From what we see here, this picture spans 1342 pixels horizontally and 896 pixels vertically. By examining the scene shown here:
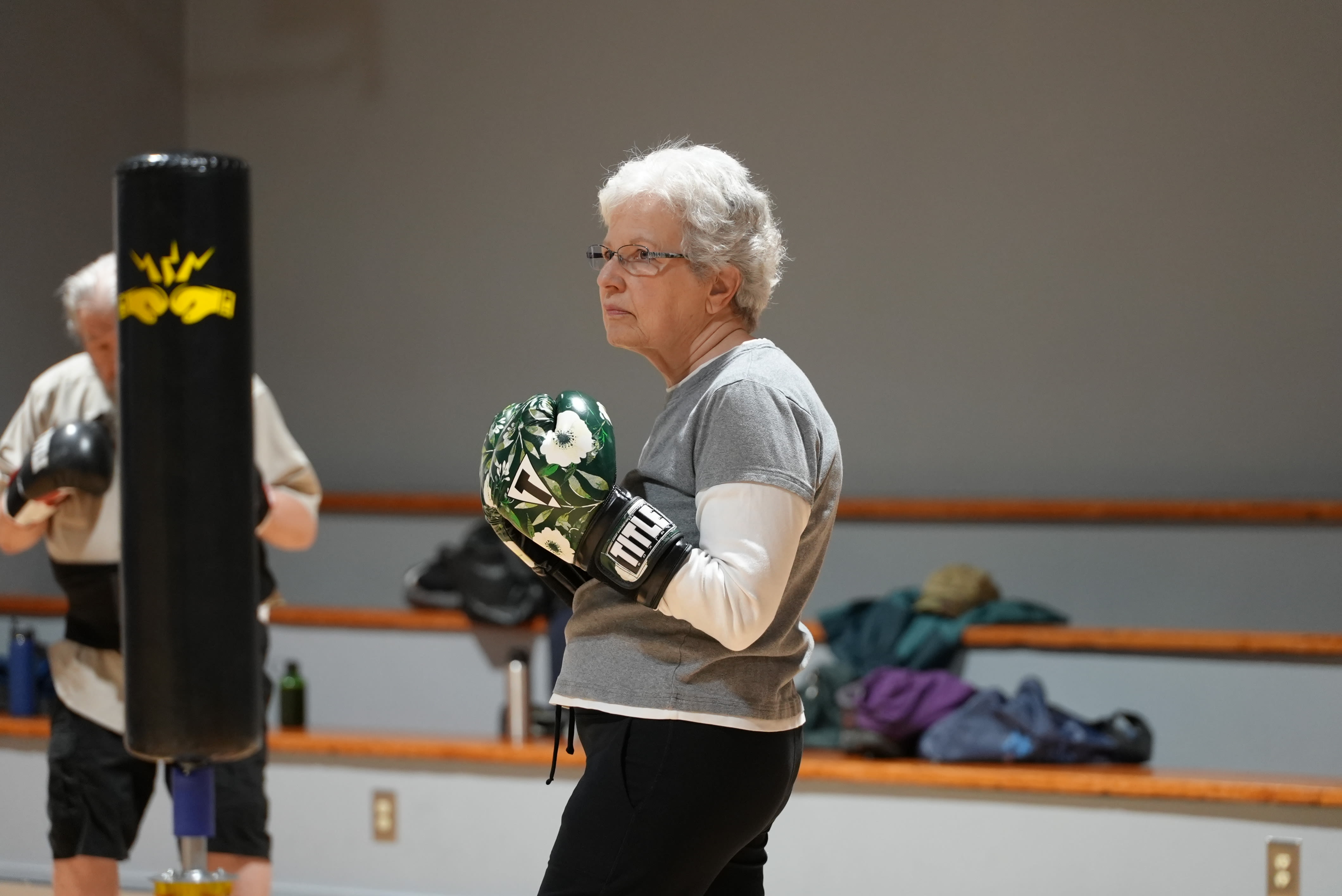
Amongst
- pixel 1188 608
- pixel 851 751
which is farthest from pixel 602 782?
pixel 1188 608

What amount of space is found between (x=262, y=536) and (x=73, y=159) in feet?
8.83

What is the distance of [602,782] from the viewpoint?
1528mm

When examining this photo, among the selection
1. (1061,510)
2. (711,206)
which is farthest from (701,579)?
(1061,510)

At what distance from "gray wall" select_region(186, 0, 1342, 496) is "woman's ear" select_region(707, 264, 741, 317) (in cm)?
286

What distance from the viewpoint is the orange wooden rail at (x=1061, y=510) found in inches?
154

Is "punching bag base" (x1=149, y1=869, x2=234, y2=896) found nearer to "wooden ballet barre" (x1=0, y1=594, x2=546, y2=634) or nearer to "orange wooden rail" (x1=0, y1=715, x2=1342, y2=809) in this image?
"orange wooden rail" (x1=0, y1=715, x2=1342, y2=809)

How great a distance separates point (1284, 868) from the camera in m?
3.10

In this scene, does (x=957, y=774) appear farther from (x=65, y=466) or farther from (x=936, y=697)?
(x=65, y=466)

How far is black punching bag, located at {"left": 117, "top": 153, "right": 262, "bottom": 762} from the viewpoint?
1.56m

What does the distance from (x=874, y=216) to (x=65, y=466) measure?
283 cm

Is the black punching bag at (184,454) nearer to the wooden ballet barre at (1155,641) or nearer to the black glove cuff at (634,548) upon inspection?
the black glove cuff at (634,548)

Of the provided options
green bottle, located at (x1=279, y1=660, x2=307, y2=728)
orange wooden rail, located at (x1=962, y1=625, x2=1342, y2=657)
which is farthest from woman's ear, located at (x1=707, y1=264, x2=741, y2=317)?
green bottle, located at (x1=279, y1=660, x2=307, y2=728)

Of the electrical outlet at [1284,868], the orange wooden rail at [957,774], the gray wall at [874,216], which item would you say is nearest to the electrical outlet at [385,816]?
the orange wooden rail at [957,774]

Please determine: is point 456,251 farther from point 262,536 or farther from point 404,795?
point 262,536
